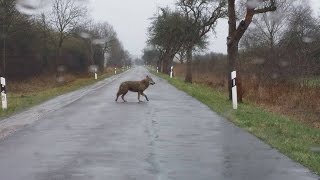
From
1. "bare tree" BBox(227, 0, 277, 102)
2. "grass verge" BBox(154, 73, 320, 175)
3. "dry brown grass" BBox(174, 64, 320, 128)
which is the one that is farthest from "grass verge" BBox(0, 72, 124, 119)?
"dry brown grass" BBox(174, 64, 320, 128)

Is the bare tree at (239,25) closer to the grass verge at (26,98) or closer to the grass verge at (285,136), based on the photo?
the grass verge at (285,136)

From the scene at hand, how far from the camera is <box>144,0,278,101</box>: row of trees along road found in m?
22.7

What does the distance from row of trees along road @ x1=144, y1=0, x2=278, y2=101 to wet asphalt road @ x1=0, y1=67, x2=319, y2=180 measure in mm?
8260

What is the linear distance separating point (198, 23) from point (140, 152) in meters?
39.0

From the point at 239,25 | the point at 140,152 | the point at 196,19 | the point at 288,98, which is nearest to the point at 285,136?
the point at 140,152

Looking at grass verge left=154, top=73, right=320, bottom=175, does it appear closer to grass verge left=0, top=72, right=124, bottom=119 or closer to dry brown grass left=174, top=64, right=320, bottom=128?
dry brown grass left=174, top=64, right=320, bottom=128

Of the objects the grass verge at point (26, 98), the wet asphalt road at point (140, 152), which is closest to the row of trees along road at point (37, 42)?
the grass verge at point (26, 98)

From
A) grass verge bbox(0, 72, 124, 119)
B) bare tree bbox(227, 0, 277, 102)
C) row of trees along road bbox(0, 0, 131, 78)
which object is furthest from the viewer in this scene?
row of trees along road bbox(0, 0, 131, 78)

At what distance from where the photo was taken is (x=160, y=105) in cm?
2052

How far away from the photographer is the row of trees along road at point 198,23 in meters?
22.7

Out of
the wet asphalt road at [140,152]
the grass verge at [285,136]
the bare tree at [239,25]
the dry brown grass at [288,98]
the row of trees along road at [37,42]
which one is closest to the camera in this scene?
the wet asphalt road at [140,152]

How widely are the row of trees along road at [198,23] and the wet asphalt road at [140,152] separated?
8260 millimetres

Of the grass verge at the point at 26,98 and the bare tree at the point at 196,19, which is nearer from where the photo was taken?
the grass verge at the point at 26,98

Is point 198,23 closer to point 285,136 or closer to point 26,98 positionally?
point 26,98
